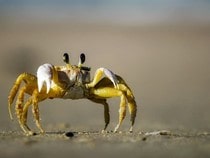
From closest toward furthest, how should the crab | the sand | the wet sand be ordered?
the wet sand → the sand → the crab

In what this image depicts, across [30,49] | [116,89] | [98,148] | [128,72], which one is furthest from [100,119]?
[30,49]

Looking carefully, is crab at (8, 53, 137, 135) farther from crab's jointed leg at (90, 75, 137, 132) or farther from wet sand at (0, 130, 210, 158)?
wet sand at (0, 130, 210, 158)

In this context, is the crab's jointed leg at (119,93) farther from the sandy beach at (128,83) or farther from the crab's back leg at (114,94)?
the sandy beach at (128,83)

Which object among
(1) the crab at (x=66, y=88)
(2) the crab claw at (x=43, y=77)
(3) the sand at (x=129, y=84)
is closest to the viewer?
(3) the sand at (x=129, y=84)

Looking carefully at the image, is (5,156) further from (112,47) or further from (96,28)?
(96,28)

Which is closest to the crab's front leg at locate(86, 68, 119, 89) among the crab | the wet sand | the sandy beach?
the crab

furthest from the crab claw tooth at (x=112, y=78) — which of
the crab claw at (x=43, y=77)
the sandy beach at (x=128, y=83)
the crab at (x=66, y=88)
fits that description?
the crab claw at (x=43, y=77)

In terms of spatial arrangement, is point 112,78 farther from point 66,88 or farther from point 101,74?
point 66,88

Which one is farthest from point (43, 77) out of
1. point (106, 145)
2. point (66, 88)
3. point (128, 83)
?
point (128, 83)

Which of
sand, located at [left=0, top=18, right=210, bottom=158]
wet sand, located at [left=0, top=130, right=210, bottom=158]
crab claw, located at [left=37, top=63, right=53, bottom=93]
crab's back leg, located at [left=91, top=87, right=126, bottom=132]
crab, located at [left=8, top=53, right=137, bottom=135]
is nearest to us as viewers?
wet sand, located at [left=0, top=130, right=210, bottom=158]
